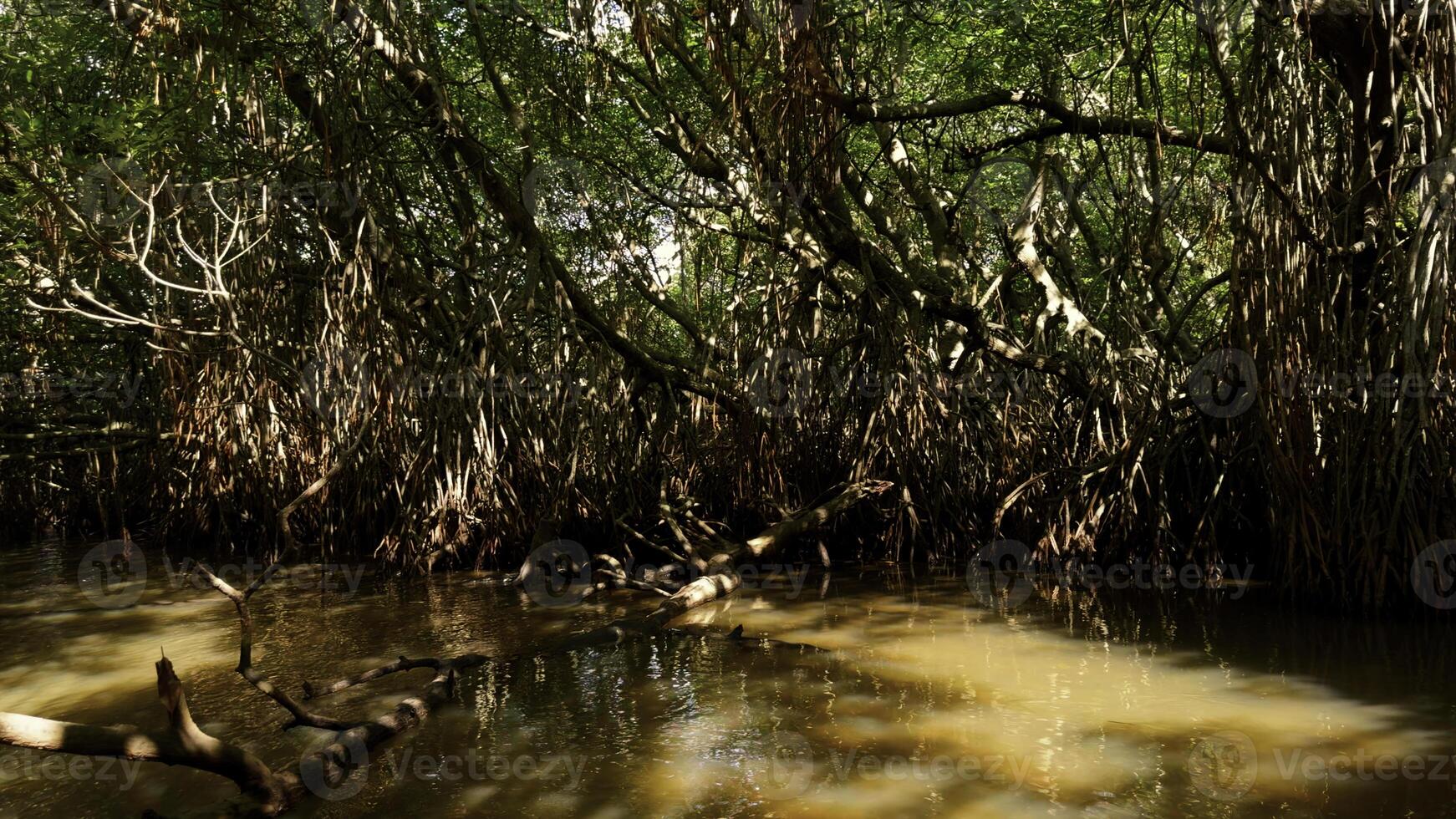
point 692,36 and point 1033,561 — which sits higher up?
point 692,36

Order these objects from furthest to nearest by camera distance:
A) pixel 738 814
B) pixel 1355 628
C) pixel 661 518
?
pixel 661 518
pixel 1355 628
pixel 738 814

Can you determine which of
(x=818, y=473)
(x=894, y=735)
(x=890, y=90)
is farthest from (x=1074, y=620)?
(x=890, y=90)

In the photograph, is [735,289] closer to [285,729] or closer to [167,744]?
[285,729]

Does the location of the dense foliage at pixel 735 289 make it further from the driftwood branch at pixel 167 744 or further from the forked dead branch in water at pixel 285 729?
the driftwood branch at pixel 167 744

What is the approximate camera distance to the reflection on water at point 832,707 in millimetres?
2732

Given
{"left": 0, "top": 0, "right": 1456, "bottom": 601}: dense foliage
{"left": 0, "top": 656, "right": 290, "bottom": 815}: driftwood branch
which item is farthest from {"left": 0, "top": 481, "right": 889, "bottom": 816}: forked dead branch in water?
{"left": 0, "top": 0, "right": 1456, "bottom": 601}: dense foliage

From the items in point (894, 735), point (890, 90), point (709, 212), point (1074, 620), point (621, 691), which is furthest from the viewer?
point (709, 212)

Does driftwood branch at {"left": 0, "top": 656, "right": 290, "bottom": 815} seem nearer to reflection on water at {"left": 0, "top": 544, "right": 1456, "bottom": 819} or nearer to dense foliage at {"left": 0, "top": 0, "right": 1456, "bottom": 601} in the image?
reflection on water at {"left": 0, "top": 544, "right": 1456, "bottom": 819}

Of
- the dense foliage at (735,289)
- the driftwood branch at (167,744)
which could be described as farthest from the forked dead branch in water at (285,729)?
the dense foliage at (735,289)

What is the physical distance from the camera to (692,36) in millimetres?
8266

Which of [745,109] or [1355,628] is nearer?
[1355,628]

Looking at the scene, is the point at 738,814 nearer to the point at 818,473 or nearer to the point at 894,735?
the point at 894,735

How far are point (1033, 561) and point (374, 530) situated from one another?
423 cm

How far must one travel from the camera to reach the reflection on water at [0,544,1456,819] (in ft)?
8.96
